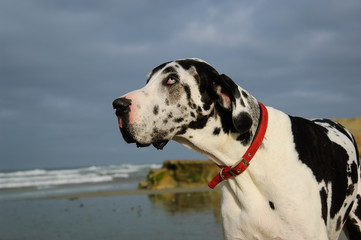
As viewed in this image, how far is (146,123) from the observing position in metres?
3.17

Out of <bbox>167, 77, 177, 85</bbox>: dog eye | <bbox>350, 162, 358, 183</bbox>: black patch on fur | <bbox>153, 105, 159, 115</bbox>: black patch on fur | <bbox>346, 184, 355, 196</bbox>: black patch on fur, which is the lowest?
<bbox>346, 184, 355, 196</bbox>: black patch on fur

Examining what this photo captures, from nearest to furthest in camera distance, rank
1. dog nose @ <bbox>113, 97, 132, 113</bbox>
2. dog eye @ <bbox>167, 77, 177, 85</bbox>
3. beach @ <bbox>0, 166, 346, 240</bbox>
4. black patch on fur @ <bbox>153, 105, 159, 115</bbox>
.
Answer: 1. dog nose @ <bbox>113, 97, 132, 113</bbox>
2. black patch on fur @ <bbox>153, 105, 159, 115</bbox>
3. dog eye @ <bbox>167, 77, 177, 85</bbox>
4. beach @ <bbox>0, 166, 346, 240</bbox>

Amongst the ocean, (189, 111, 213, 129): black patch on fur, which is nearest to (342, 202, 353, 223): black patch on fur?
(189, 111, 213, 129): black patch on fur

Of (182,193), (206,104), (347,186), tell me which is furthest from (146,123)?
(182,193)

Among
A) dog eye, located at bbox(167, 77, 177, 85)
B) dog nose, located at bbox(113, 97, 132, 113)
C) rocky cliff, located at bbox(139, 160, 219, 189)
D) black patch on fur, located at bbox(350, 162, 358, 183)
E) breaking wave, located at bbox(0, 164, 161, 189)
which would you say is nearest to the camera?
dog nose, located at bbox(113, 97, 132, 113)

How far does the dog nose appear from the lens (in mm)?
3105

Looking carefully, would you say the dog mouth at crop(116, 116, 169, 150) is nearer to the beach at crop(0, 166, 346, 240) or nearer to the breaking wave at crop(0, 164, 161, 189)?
the beach at crop(0, 166, 346, 240)

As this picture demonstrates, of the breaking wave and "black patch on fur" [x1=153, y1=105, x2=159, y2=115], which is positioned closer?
"black patch on fur" [x1=153, y1=105, x2=159, y2=115]

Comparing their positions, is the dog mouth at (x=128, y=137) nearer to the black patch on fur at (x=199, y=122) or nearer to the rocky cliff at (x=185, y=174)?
the black patch on fur at (x=199, y=122)

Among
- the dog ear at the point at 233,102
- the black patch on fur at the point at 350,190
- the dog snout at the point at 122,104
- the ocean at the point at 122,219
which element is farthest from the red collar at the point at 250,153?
the ocean at the point at 122,219

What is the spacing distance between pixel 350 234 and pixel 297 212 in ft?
4.40

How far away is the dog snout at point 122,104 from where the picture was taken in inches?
122

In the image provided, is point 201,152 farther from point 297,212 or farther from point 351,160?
point 351,160

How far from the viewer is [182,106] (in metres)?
3.32
